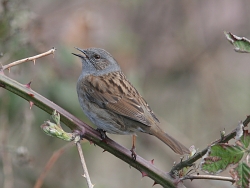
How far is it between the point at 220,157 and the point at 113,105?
7.42 feet

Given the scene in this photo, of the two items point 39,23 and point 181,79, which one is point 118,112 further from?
point 181,79

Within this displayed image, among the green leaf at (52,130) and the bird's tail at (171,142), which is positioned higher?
the bird's tail at (171,142)

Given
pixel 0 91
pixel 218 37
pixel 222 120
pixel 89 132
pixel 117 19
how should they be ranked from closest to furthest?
pixel 89 132 → pixel 0 91 → pixel 222 120 → pixel 218 37 → pixel 117 19

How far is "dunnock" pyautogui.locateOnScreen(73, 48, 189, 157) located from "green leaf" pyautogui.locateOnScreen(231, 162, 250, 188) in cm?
150

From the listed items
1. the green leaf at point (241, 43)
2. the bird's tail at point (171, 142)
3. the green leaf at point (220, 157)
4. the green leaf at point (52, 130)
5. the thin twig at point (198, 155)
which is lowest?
the green leaf at point (220, 157)

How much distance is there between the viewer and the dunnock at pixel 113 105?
3865 millimetres

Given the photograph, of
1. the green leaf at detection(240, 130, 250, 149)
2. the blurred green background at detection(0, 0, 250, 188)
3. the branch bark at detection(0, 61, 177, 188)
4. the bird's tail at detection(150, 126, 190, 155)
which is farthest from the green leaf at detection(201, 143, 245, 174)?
the blurred green background at detection(0, 0, 250, 188)

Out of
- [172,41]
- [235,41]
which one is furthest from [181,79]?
[235,41]

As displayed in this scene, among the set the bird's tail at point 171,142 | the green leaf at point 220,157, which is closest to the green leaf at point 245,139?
the green leaf at point 220,157

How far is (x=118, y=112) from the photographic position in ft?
13.3

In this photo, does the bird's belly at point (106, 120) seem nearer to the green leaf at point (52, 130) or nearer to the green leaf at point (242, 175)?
the green leaf at point (52, 130)

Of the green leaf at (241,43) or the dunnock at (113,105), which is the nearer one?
the green leaf at (241,43)

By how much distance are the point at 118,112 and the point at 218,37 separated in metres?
3.12

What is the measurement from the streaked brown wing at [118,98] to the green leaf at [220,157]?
1.88m
